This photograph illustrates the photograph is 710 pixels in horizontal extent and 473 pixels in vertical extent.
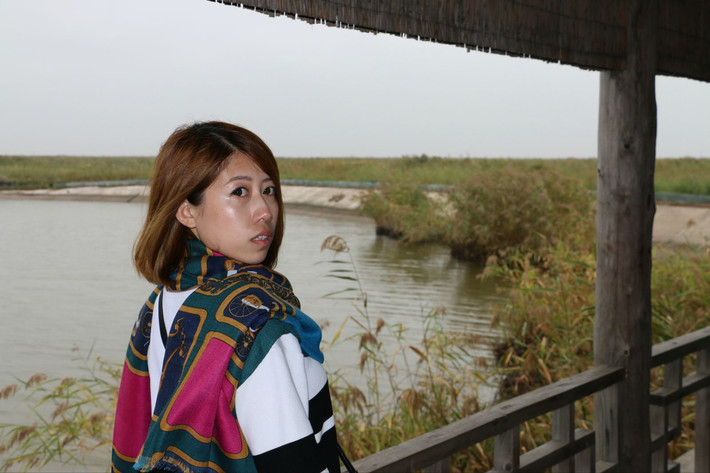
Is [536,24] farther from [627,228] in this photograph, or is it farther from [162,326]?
[162,326]

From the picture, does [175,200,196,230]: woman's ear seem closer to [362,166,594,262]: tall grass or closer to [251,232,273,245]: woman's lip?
[251,232,273,245]: woman's lip

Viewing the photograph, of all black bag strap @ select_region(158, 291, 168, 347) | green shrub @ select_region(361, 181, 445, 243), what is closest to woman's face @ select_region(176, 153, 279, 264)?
black bag strap @ select_region(158, 291, 168, 347)

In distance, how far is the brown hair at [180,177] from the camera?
925 millimetres

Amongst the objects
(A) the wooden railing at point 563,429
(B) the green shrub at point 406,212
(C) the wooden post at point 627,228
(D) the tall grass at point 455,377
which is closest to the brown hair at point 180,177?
(A) the wooden railing at point 563,429

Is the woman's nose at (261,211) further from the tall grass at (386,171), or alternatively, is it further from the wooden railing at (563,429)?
the tall grass at (386,171)

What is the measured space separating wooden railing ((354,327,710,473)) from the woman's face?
2.44ft

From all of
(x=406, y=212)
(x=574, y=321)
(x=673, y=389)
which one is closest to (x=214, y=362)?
(x=673, y=389)

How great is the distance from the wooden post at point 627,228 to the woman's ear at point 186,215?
161 centimetres

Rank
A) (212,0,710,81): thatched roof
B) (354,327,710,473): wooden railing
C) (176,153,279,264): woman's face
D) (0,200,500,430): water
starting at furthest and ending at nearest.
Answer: (0,200,500,430): water
(354,327,710,473): wooden railing
(212,0,710,81): thatched roof
(176,153,279,264): woman's face

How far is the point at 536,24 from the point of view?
1946mm

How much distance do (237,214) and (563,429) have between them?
64.6 inches

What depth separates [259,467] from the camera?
0.81 m

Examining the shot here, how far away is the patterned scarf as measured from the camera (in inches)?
32.2

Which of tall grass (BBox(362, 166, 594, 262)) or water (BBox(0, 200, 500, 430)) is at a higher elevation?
tall grass (BBox(362, 166, 594, 262))
